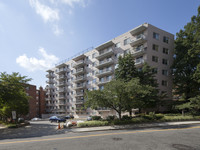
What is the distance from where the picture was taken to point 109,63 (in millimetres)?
35781

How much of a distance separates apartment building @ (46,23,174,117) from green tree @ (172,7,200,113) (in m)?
3.16

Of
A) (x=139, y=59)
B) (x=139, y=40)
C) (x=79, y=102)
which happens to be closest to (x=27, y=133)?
(x=139, y=59)

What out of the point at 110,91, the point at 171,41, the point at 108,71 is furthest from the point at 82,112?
the point at 171,41

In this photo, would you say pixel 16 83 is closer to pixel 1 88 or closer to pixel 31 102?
pixel 1 88

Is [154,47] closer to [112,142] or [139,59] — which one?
[139,59]

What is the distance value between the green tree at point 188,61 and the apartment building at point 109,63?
316cm

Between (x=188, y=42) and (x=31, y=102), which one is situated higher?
(x=188, y=42)

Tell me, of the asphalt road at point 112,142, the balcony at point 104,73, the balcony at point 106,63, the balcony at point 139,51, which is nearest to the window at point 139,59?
the balcony at point 139,51

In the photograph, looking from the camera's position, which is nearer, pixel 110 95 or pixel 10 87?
pixel 110 95

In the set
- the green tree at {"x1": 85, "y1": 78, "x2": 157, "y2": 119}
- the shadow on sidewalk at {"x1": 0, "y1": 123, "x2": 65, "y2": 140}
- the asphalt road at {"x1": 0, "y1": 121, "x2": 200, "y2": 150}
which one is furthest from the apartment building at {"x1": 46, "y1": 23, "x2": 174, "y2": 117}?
the asphalt road at {"x1": 0, "y1": 121, "x2": 200, "y2": 150}

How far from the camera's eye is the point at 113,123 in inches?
615

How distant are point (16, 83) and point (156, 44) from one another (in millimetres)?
30899

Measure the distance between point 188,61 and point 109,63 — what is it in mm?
19432

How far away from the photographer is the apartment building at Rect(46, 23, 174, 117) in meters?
28.8
